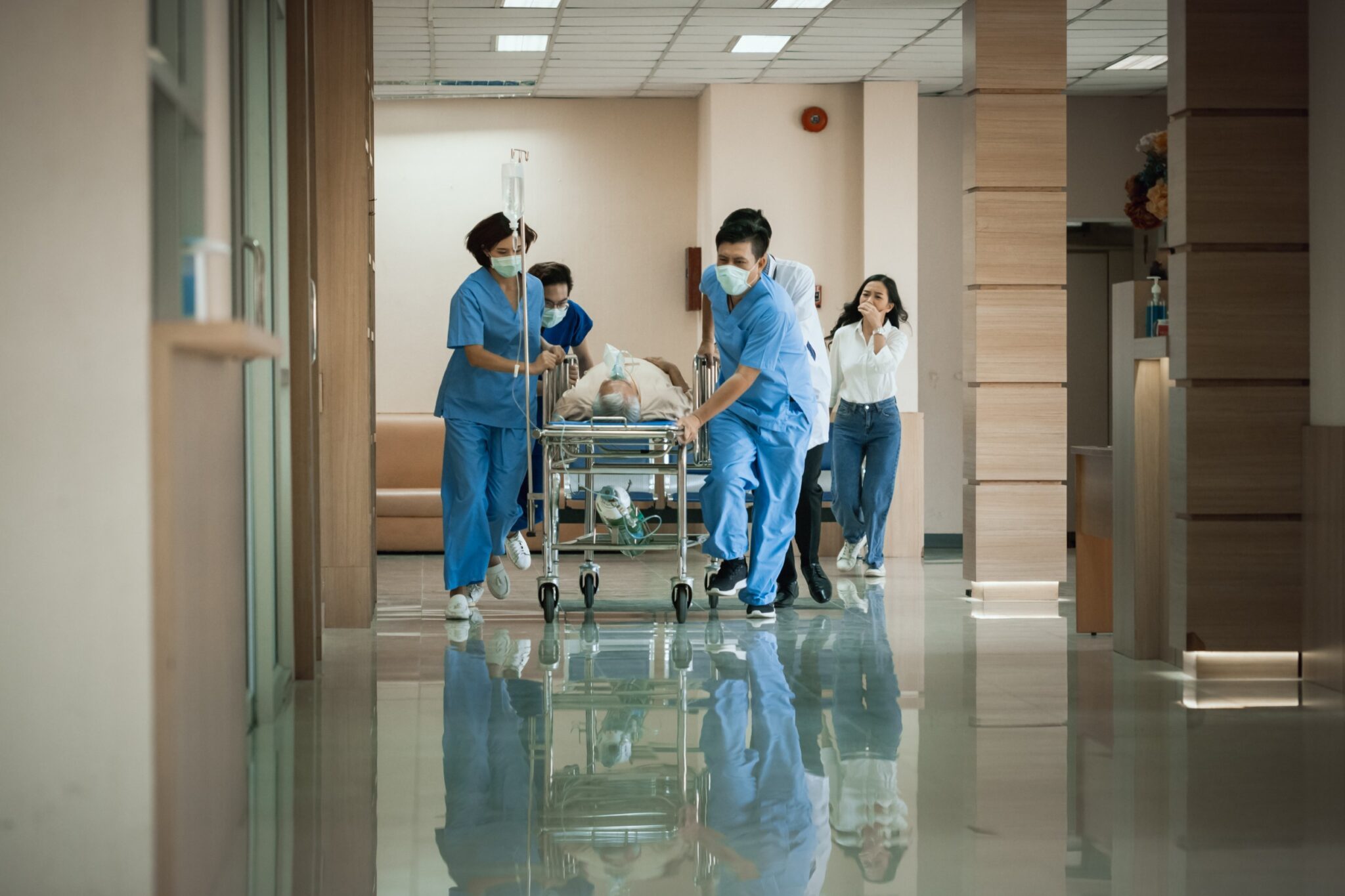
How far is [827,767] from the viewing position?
3.16 meters

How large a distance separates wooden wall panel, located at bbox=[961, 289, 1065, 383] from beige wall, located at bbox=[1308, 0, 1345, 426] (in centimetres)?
209

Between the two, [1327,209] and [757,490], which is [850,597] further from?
[1327,209]

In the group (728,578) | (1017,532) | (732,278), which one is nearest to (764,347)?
(732,278)

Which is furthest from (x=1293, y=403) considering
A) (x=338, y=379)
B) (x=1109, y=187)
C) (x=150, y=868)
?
(x=1109, y=187)

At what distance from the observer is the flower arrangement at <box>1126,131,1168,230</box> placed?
4812 millimetres

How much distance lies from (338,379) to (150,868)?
3753 millimetres

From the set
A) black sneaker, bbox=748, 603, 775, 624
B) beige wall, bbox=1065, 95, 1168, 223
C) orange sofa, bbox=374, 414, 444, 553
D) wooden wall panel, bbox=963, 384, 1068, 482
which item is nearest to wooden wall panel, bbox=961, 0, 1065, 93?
wooden wall panel, bbox=963, 384, 1068, 482

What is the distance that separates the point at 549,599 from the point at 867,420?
251 cm

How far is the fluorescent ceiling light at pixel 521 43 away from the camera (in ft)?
27.7

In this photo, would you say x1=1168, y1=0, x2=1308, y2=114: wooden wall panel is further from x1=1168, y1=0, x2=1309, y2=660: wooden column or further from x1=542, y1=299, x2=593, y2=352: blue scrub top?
x1=542, y1=299, x2=593, y2=352: blue scrub top

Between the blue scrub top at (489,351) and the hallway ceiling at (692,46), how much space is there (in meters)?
2.55

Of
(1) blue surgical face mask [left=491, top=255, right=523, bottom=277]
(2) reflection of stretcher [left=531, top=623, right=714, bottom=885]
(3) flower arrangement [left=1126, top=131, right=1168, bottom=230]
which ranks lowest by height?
(2) reflection of stretcher [left=531, top=623, right=714, bottom=885]

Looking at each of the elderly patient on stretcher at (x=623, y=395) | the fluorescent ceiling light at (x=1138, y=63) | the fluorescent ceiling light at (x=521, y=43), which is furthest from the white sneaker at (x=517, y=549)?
the fluorescent ceiling light at (x=1138, y=63)

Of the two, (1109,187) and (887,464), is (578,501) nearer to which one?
(887,464)
